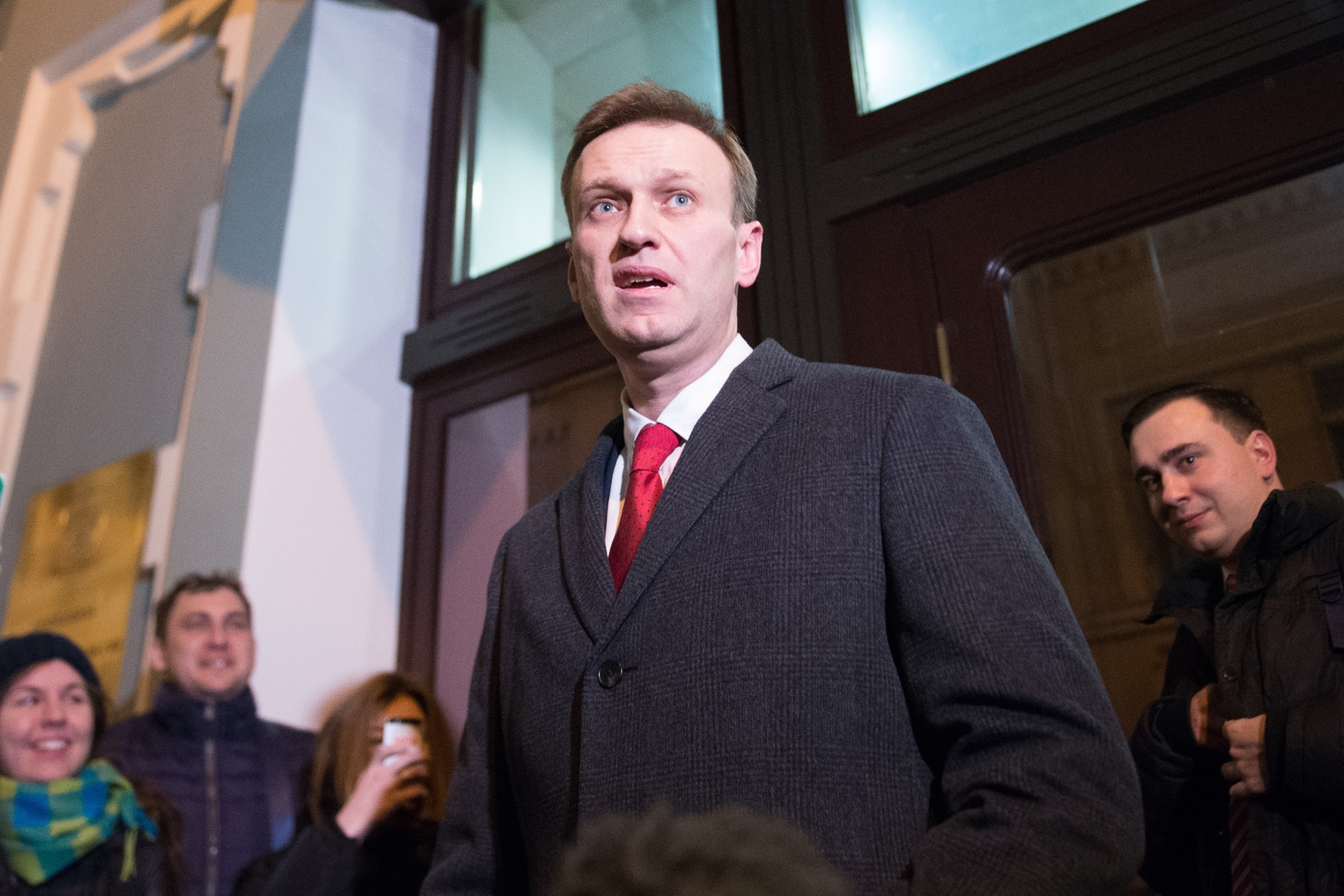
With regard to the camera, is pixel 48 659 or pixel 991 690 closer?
pixel 991 690

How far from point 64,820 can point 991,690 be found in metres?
2.29

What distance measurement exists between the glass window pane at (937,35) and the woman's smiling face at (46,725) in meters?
2.51

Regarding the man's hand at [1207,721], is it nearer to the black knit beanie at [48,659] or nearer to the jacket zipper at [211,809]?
the jacket zipper at [211,809]

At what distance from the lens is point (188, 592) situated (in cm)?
289

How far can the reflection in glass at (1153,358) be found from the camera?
6.81 feet

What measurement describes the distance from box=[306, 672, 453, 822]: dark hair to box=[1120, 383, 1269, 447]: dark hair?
74.0 inches

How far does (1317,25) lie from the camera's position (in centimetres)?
221

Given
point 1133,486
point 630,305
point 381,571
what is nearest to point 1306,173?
point 1133,486

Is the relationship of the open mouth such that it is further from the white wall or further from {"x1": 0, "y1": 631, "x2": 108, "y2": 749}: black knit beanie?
the white wall

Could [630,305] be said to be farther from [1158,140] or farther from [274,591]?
[274,591]

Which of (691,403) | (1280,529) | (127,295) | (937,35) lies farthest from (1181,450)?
(127,295)

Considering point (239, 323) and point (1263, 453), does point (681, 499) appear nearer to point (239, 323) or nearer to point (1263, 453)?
point (1263, 453)

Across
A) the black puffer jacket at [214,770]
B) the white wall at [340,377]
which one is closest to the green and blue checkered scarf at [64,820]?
the black puffer jacket at [214,770]

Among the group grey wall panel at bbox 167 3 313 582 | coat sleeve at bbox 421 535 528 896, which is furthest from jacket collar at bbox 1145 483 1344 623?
grey wall panel at bbox 167 3 313 582
